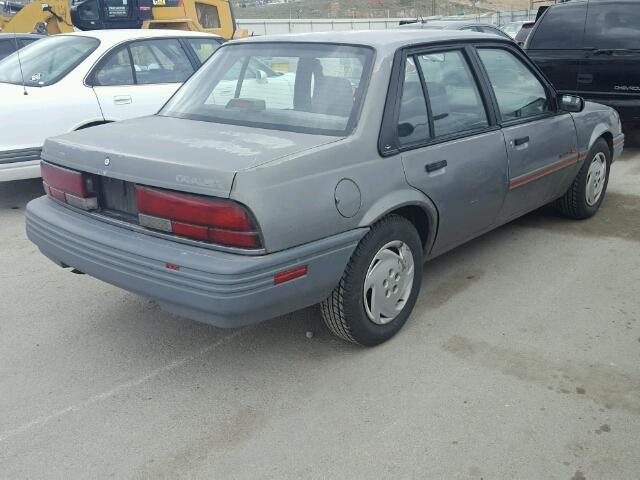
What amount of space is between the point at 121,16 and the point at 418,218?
11262 mm

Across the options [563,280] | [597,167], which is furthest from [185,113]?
[597,167]

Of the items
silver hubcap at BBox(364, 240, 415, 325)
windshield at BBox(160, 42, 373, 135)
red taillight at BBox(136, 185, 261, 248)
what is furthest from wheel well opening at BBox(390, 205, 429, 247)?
red taillight at BBox(136, 185, 261, 248)

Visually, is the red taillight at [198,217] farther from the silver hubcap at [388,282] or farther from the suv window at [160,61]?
the suv window at [160,61]

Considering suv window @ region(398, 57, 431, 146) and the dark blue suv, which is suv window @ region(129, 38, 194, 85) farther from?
the dark blue suv

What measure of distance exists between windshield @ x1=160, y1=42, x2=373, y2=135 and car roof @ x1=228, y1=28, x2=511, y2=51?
0.05 meters

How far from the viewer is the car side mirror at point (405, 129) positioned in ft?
11.6

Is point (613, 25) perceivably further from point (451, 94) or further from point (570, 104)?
point (451, 94)

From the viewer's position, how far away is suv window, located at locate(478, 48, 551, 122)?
14.2 ft

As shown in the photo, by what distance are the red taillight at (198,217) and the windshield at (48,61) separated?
3.82 meters

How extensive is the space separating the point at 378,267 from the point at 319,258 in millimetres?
499

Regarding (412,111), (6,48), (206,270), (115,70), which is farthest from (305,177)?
(6,48)

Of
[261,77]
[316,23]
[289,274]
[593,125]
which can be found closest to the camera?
[289,274]

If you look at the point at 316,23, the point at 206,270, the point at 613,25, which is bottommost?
the point at 316,23

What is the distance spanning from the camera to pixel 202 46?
7.62 meters
